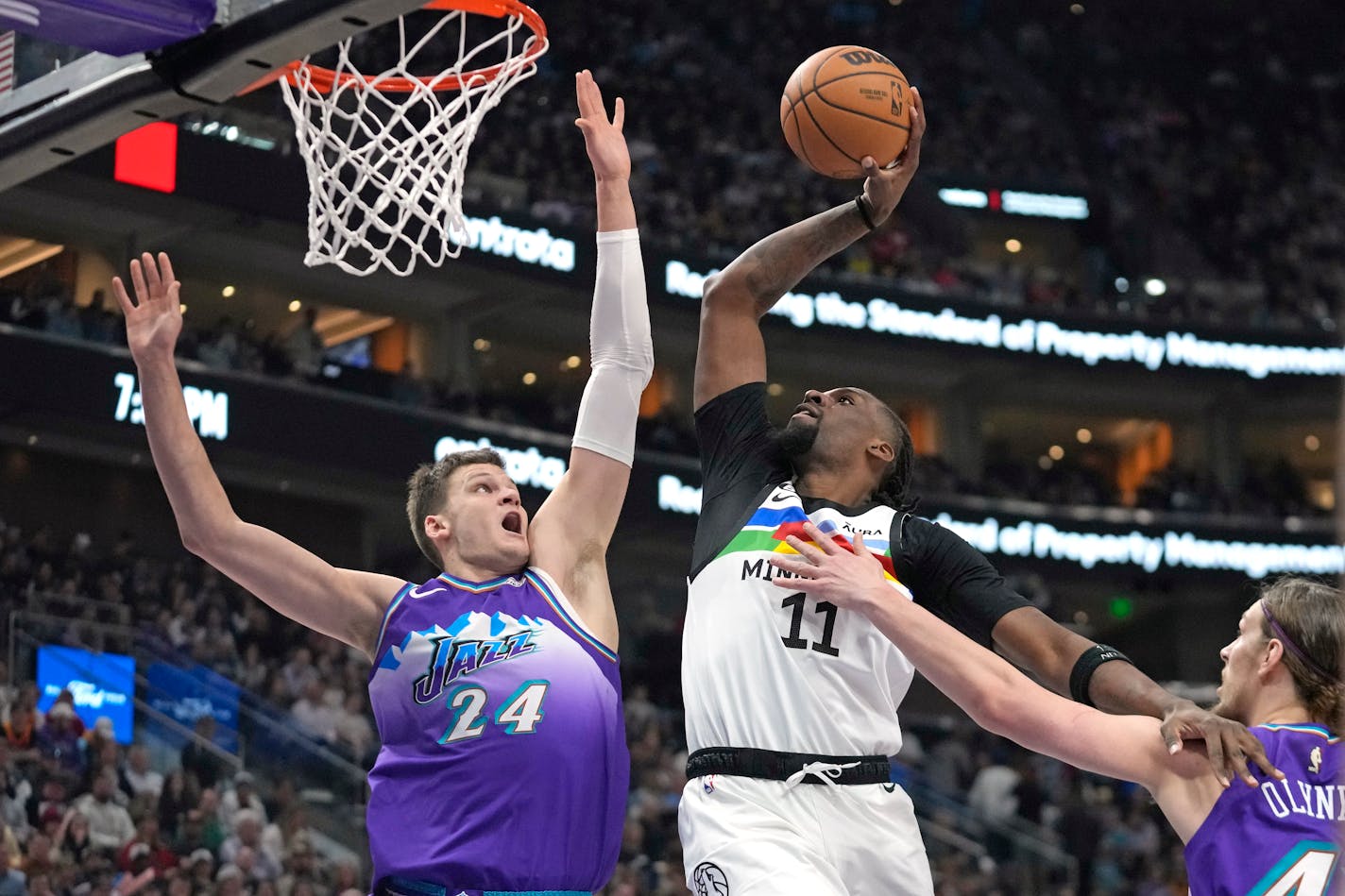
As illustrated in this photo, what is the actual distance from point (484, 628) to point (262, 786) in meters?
8.58

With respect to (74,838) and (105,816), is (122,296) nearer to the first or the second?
(74,838)

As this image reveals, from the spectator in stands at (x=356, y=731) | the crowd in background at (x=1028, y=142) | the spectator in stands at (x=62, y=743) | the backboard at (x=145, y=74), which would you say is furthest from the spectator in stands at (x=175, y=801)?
the crowd in background at (x=1028, y=142)

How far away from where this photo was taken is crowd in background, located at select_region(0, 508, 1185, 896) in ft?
35.0

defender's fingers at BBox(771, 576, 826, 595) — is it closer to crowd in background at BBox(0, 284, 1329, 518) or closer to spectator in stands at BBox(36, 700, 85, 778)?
spectator in stands at BBox(36, 700, 85, 778)

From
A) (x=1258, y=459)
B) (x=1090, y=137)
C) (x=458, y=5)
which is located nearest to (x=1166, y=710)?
(x=458, y=5)

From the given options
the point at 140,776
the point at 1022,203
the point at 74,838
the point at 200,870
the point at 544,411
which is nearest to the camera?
the point at 74,838

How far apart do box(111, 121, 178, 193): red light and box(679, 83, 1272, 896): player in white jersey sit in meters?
13.9

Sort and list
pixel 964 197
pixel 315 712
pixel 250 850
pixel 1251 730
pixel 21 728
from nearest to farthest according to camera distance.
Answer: pixel 1251 730 < pixel 250 850 < pixel 21 728 < pixel 315 712 < pixel 964 197

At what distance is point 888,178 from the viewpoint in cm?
494

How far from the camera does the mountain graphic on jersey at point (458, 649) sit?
394 centimetres

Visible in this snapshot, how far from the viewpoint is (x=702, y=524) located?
4.61 metres

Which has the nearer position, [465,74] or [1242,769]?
[1242,769]

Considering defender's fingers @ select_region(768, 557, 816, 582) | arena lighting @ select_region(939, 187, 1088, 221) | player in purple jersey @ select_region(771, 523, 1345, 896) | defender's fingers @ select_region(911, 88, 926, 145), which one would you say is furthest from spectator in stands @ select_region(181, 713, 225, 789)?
arena lighting @ select_region(939, 187, 1088, 221)

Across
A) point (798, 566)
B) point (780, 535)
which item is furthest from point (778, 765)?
point (798, 566)
